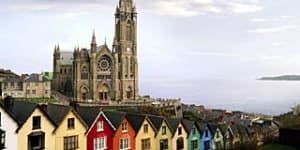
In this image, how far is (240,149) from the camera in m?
34.0

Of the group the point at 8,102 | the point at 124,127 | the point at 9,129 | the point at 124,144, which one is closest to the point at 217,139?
the point at 124,144

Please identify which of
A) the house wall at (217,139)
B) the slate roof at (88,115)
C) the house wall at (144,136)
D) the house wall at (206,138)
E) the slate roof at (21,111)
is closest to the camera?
the slate roof at (21,111)

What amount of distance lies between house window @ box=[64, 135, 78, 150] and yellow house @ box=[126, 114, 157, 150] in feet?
21.5

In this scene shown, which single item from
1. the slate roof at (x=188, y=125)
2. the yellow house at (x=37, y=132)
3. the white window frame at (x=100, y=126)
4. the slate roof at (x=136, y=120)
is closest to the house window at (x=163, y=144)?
the slate roof at (x=188, y=125)

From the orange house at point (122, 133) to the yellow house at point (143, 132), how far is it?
57 centimetres

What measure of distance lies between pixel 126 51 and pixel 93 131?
294 ft

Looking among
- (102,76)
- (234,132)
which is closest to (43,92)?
(102,76)

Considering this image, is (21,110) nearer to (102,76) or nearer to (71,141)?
(71,141)

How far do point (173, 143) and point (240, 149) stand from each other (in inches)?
271

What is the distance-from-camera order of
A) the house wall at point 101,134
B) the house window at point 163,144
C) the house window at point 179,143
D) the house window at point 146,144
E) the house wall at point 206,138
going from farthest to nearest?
the house wall at point 206,138 < the house window at point 179,143 < the house window at point 163,144 < the house window at point 146,144 < the house wall at point 101,134

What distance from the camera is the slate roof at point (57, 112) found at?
29322mm

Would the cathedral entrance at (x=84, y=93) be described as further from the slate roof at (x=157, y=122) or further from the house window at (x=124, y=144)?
the house window at (x=124, y=144)

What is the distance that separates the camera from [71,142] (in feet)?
99.1

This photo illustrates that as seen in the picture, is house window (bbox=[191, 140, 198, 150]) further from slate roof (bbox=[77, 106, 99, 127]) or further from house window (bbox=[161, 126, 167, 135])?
slate roof (bbox=[77, 106, 99, 127])
